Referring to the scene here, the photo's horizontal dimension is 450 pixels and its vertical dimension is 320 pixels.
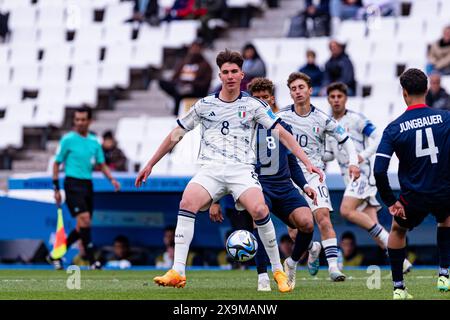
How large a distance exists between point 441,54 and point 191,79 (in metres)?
4.22

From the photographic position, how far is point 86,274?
45.9ft

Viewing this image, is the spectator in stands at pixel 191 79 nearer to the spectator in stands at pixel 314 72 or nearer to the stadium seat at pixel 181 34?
the spectator in stands at pixel 314 72

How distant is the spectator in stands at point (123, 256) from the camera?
56.9ft

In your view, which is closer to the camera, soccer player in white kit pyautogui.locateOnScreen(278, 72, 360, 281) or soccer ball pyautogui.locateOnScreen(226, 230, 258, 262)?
soccer ball pyautogui.locateOnScreen(226, 230, 258, 262)

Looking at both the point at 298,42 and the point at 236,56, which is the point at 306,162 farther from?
the point at 298,42

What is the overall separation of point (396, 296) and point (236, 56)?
261cm

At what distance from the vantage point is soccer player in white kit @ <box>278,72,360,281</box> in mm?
11688

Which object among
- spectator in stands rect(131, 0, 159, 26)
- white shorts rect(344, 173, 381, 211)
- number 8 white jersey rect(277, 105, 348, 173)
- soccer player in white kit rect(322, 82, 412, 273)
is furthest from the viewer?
spectator in stands rect(131, 0, 159, 26)

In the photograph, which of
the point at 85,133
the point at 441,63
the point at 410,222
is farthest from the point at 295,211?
the point at 441,63

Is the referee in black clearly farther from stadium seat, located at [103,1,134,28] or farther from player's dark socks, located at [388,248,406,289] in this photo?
stadium seat, located at [103,1,134,28]

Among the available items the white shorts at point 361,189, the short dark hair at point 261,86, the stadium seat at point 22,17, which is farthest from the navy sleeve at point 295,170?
the stadium seat at point 22,17

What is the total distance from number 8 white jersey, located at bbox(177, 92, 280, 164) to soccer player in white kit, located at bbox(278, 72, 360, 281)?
1.75 meters

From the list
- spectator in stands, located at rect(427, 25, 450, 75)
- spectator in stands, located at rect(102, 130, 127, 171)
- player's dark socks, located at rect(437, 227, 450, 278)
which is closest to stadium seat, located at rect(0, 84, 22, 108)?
spectator in stands, located at rect(102, 130, 127, 171)

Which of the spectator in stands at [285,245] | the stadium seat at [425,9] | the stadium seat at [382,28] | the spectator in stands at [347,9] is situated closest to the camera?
the spectator in stands at [285,245]
